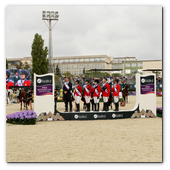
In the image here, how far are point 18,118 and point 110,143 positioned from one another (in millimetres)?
5432

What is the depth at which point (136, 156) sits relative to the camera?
582 cm

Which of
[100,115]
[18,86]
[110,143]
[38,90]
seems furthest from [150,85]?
[18,86]

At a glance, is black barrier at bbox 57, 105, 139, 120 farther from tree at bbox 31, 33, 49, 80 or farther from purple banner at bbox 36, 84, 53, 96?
tree at bbox 31, 33, 49, 80

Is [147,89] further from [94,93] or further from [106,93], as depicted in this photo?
[94,93]

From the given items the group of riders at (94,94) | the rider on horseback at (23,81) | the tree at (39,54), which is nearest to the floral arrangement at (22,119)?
the group of riders at (94,94)

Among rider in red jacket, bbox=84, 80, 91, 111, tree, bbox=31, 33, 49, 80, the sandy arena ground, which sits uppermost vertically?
tree, bbox=31, 33, 49, 80

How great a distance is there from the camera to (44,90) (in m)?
12.1

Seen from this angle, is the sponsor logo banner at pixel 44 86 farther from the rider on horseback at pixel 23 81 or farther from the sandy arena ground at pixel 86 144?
the rider on horseback at pixel 23 81

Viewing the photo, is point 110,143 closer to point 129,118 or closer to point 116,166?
point 116,166

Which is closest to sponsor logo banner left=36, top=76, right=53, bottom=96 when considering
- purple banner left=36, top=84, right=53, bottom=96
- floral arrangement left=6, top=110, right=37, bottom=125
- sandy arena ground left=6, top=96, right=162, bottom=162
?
purple banner left=36, top=84, right=53, bottom=96

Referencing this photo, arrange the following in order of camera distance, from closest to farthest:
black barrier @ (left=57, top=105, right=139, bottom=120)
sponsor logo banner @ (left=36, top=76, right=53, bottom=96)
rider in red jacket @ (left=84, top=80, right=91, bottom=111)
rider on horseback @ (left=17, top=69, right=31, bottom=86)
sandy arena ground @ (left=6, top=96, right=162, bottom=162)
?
1. sandy arena ground @ (left=6, top=96, right=162, bottom=162)
2. sponsor logo banner @ (left=36, top=76, right=53, bottom=96)
3. black barrier @ (left=57, top=105, right=139, bottom=120)
4. rider in red jacket @ (left=84, top=80, right=91, bottom=111)
5. rider on horseback @ (left=17, top=69, right=31, bottom=86)

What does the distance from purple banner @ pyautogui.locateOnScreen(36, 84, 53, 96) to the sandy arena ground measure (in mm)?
2630

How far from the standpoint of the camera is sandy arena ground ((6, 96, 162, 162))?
19.0 ft

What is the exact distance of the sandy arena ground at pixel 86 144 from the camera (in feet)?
19.0
